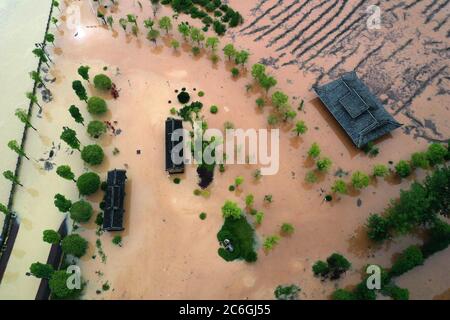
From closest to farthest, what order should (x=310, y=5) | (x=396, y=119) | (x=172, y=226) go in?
(x=172, y=226) < (x=396, y=119) < (x=310, y=5)

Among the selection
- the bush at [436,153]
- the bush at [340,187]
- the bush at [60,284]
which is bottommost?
the bush at [60,284]

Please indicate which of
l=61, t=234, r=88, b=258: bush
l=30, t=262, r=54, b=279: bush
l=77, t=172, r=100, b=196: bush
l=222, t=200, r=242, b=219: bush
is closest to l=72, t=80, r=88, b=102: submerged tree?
l=77, t=172, r=100, b=196: bush

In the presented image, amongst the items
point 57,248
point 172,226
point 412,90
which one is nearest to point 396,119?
point 412,90

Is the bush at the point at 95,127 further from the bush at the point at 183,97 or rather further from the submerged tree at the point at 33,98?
the bush at the point at 183,97

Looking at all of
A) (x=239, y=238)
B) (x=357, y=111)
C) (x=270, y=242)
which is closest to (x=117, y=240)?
(x=239, y=238)

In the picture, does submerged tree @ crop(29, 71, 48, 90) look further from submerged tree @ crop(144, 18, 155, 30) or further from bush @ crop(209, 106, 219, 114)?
bush @ crop(209, 106, 219, 114)

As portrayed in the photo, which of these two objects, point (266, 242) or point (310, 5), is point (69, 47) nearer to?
point (310, 5)

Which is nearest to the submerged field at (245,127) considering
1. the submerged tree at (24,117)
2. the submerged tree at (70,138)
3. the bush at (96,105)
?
the submerged tree at (24,117)
